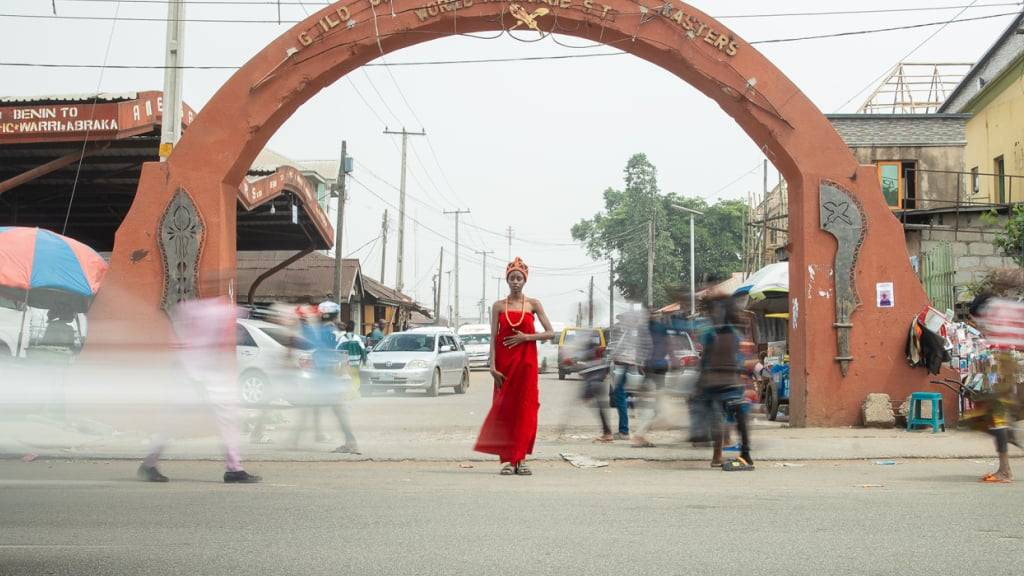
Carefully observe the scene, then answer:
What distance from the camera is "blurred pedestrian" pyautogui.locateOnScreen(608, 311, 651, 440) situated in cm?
1334

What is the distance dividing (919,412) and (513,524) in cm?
902

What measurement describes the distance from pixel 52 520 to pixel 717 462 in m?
6.30

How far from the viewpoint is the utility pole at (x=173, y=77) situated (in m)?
15.3

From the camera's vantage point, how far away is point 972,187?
33938 mm

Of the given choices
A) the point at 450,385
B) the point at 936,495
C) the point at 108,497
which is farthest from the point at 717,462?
the point at 450,385

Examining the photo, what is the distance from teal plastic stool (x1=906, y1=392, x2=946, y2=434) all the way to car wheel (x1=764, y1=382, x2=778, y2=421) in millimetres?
3404

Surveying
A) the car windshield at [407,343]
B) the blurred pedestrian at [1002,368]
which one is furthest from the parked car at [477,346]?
the blurred pedestrian at [1002,368]

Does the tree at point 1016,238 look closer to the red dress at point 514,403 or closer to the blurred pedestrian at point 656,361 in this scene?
the blurred pedestrian at point 656,361

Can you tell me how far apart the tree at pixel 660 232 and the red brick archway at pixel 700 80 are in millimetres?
58087

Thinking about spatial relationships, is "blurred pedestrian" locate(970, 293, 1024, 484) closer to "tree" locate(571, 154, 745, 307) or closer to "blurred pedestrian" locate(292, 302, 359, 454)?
"blurred pedestrian" locate(292, 302, 359, 454)

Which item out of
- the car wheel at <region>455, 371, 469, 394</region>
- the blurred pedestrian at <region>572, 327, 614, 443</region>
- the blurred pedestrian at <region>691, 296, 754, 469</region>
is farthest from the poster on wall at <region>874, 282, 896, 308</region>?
the car wheel at <region>455, 371, 469, 394</region>

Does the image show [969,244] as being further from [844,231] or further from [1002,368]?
[1002,368]

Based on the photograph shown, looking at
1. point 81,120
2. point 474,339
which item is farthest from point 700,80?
point 474,339

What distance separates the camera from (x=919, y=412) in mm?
13633
